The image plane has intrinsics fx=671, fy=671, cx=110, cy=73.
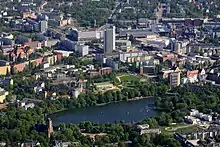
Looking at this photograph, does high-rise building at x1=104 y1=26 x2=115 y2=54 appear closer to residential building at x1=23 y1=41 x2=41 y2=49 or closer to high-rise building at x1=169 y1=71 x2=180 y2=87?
residential building at x1=23 y1=41 x2=41 y2=49

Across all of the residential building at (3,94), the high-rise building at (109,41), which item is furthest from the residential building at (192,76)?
the residential building at (3,94)

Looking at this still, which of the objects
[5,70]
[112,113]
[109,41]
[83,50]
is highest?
[109,41]

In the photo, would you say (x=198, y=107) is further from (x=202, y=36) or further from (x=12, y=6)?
(x=12, y=6)

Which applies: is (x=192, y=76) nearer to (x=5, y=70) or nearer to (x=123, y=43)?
(x=123, y=43)

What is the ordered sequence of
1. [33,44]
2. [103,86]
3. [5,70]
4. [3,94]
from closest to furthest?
[3,94] → [103,86] → [5,70] → [33,44]

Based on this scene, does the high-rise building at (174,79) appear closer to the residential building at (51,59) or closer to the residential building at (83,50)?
the residential building at (51,59)

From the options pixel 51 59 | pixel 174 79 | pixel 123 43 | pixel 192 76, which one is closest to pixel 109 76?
pixel 174 79

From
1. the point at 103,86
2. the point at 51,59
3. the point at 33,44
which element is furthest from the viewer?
the point at 33,44

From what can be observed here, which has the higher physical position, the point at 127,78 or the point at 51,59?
the point at 51,59
